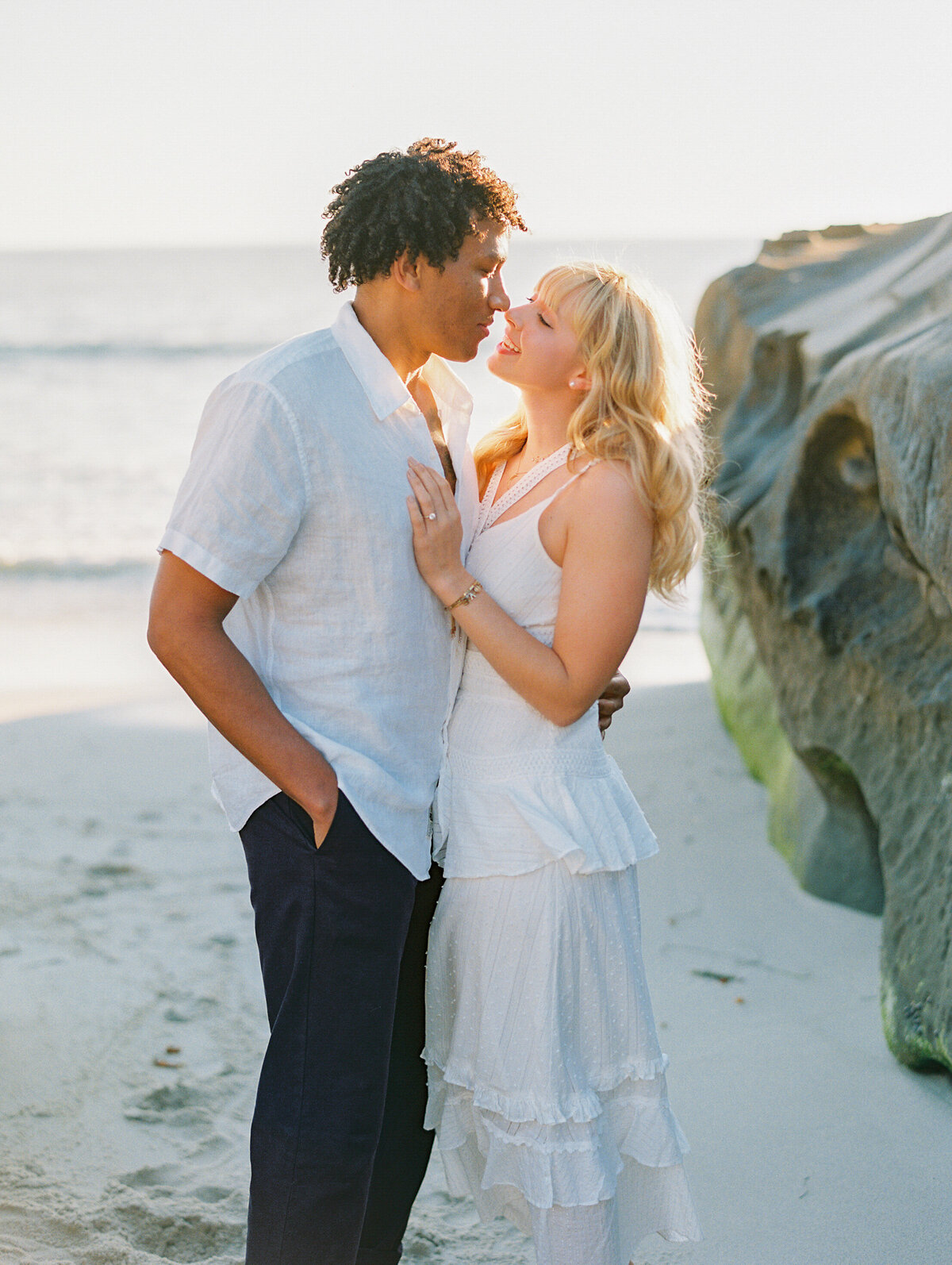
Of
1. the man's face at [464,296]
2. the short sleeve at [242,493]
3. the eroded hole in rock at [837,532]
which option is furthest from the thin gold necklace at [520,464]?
the eroded hole in rock at [837,532]

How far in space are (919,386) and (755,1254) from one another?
2000 mm

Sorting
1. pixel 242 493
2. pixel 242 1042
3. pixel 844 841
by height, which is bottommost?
pixel 242 1042

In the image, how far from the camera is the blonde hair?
2262mm

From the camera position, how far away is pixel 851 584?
388 cm

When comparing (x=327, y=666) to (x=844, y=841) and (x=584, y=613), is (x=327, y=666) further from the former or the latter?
(x=844, y=841)

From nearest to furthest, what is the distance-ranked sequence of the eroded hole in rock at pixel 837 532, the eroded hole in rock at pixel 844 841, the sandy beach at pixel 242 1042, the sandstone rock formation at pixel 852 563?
the sandy beach at pixel 242 1042 < the sandstone rock formation at pixel 852 563 < the eroded hole in rock at pixel 837 532 < the eroded hole in rock at pixel 844 841

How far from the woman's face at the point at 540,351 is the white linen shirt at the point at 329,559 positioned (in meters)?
0.28

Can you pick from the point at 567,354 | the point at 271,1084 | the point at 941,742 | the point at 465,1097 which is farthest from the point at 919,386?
the point at 271,1084

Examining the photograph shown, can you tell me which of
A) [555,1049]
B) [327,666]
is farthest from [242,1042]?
[327,666]

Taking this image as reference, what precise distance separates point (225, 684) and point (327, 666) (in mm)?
178

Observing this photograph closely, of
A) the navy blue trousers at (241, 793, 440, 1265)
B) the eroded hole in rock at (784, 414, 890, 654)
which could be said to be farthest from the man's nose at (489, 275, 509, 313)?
the eroded hole in rock at (784, 414, 890, 654)

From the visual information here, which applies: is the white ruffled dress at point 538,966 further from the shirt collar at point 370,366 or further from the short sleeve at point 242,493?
the short sleeve at point 242,493

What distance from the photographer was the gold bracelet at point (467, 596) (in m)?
2.15

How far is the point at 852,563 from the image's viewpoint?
393cm
